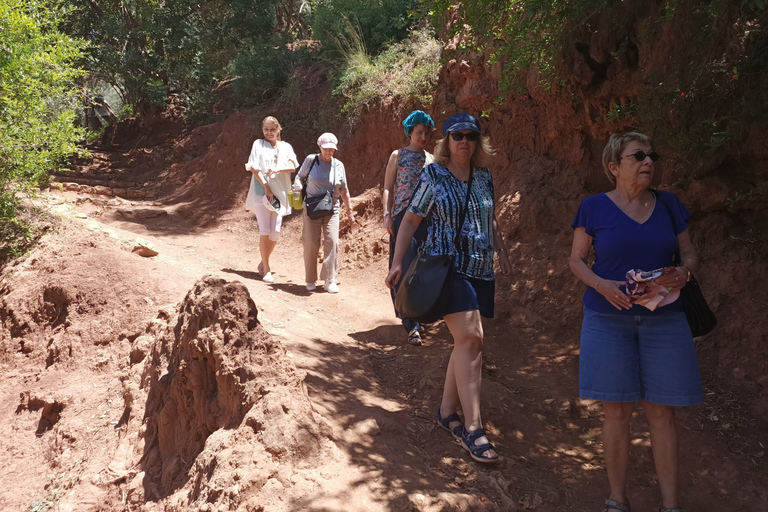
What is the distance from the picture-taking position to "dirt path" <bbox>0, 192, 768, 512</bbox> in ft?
10.1

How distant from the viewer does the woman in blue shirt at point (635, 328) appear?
2.80m

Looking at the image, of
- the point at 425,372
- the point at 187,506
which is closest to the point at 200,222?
the point at 425,372

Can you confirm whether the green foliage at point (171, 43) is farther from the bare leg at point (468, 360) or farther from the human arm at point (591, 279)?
the human arm at point (591, 279)

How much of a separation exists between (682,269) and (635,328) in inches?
14.1

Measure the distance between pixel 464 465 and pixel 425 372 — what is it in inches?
54.1

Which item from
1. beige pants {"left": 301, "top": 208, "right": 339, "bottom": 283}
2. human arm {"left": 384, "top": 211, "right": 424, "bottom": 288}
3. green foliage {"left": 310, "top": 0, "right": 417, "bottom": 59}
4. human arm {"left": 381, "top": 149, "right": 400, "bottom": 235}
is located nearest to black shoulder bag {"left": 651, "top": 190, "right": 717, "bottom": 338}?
human arm {"left": 384, "top": 211, "right": 424, "bottom": 288}

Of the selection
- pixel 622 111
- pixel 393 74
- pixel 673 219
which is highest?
pixel 393 74

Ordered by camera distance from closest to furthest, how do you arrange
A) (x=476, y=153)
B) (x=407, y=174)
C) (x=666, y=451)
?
(x=666, y=451), (x=476, y=153), (x=407, y=174)

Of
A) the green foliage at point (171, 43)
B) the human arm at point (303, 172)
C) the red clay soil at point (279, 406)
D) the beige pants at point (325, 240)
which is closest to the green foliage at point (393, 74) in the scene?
the human arm at point (303, 172)

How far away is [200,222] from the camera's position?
12359mm

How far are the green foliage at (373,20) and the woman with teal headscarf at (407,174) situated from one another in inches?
281

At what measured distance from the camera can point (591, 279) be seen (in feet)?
9.32

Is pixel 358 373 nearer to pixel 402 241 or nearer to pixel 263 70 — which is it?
pixel 402 241

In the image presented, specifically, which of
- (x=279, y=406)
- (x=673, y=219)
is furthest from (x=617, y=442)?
(x=279, y=406)
